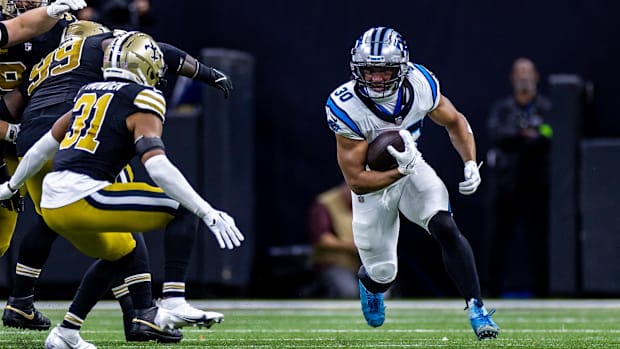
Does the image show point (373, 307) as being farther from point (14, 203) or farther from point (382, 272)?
point (14, 203)

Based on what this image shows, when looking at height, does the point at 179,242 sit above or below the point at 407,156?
below

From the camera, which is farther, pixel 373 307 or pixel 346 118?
pixel 373 307

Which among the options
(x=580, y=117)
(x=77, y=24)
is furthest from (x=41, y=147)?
(x=580, y=117)

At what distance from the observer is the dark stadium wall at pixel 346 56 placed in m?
9.98

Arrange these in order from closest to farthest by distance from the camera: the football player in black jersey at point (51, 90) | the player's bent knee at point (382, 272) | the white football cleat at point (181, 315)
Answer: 1. the white football cleat at point (181, 315)
2. the football player in black jersey at point (51, 90)
3. the player's bent knee at point (382, 272)

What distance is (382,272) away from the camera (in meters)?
6.27

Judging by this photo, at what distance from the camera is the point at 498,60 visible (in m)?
10.1

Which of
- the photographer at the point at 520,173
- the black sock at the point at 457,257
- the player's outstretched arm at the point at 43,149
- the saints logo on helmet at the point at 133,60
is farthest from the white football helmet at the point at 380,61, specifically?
the photographer at the point at 520,173

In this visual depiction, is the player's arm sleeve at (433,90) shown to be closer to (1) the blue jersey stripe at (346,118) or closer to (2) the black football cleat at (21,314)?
(1) the blue jersey stripe at (346,118)

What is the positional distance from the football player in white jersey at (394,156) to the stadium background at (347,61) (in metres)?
3.70

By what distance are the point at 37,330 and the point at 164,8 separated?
4.36 meters

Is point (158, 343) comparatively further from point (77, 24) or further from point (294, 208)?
point (294, 208)

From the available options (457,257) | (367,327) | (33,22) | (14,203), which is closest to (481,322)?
(457,257)

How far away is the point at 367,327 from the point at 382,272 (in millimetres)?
800
